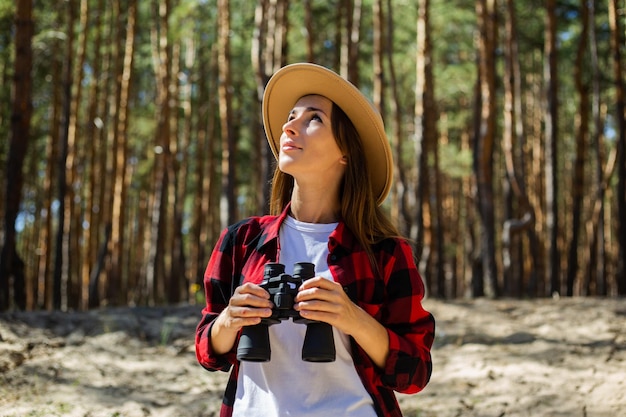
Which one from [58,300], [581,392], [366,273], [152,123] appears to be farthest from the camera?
[152,123]

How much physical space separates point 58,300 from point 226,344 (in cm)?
808

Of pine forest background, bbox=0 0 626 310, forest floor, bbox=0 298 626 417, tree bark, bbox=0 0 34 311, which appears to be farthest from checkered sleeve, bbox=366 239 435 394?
tree bark, bbox=0 0 34 311

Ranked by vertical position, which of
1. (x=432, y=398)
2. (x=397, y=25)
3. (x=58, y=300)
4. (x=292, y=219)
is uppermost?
(x=397, y=25)

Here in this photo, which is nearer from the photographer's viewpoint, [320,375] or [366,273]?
[320,375]

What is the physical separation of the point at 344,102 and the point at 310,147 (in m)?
0.19

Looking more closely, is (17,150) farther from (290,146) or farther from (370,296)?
(370,296)

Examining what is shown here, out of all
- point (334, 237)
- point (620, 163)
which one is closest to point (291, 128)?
point (334, 237)

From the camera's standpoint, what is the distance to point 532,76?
20.9m

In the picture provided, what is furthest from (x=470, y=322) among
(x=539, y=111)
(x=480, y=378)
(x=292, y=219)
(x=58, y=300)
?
(x=539, y=111)

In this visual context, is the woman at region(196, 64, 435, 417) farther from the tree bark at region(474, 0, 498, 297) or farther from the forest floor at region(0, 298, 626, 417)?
the tree bark at region(474, 0, 498, 297)

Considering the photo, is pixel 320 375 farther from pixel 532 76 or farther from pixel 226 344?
pixel 532 76

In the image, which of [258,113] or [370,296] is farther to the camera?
[258,113]

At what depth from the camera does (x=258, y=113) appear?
14.1 metres

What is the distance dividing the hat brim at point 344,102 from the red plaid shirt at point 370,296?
0.25 meters
